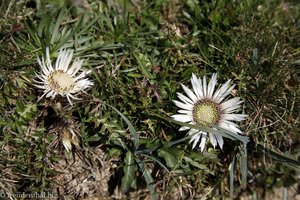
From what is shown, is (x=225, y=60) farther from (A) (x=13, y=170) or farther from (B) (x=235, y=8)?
(A) (x=13, y=170)

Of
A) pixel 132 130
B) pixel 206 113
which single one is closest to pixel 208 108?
pixel 206 113

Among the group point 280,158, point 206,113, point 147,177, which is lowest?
point 147,177

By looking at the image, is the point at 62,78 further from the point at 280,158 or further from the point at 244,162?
the point at 280,158

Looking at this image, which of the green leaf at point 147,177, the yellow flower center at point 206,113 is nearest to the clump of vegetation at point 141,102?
the green leaf at point 147,177

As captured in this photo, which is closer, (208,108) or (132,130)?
(132,130)

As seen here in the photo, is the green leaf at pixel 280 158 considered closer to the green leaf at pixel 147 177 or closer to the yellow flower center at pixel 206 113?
the yellow flower center at pixel 206 113

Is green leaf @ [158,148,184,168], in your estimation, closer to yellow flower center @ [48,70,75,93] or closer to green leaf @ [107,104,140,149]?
green leaf @ [107,104,140,149]

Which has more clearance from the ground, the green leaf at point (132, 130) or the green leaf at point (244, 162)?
the green leaf at point (132, 130)

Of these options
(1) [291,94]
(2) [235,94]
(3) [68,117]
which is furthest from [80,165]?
(1) [291,94]
